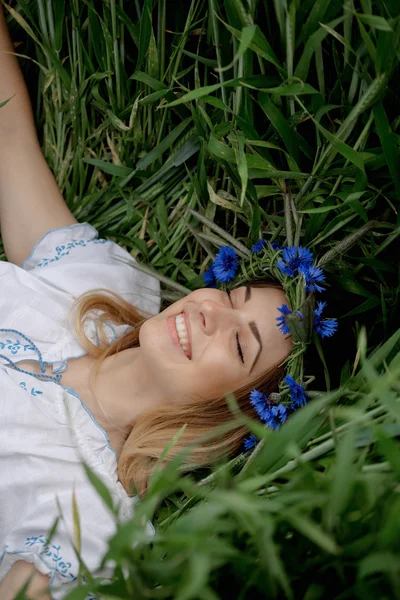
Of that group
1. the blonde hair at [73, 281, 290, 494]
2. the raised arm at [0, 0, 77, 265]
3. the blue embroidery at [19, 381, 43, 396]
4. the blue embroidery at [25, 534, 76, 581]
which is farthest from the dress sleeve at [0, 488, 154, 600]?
the raised arm at [0, 0, 77, 265]

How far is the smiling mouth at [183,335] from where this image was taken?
4.20ft

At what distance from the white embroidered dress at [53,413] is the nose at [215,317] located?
1.20 ft

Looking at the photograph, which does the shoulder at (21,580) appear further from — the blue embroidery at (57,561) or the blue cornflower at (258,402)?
the blue cornflower at (258,402)

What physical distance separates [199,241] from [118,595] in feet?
3.18

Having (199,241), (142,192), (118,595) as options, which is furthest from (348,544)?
(142,192)

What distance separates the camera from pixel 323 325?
1269 mm

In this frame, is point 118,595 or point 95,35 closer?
point 118,595

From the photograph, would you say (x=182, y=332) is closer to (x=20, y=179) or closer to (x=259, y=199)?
(x=259, y=199)

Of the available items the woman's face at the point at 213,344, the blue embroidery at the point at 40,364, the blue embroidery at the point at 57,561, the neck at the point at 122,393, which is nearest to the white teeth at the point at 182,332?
the woman's face at the point at 213,344

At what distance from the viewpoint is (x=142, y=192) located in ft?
5.57

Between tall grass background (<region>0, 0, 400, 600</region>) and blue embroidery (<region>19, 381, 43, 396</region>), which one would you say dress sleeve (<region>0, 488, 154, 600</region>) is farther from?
blue embroidery (<region>19, 381, 43, 396</region>)

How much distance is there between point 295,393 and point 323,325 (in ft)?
0.53

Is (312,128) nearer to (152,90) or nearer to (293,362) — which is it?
(152,90)

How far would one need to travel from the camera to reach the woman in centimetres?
126
